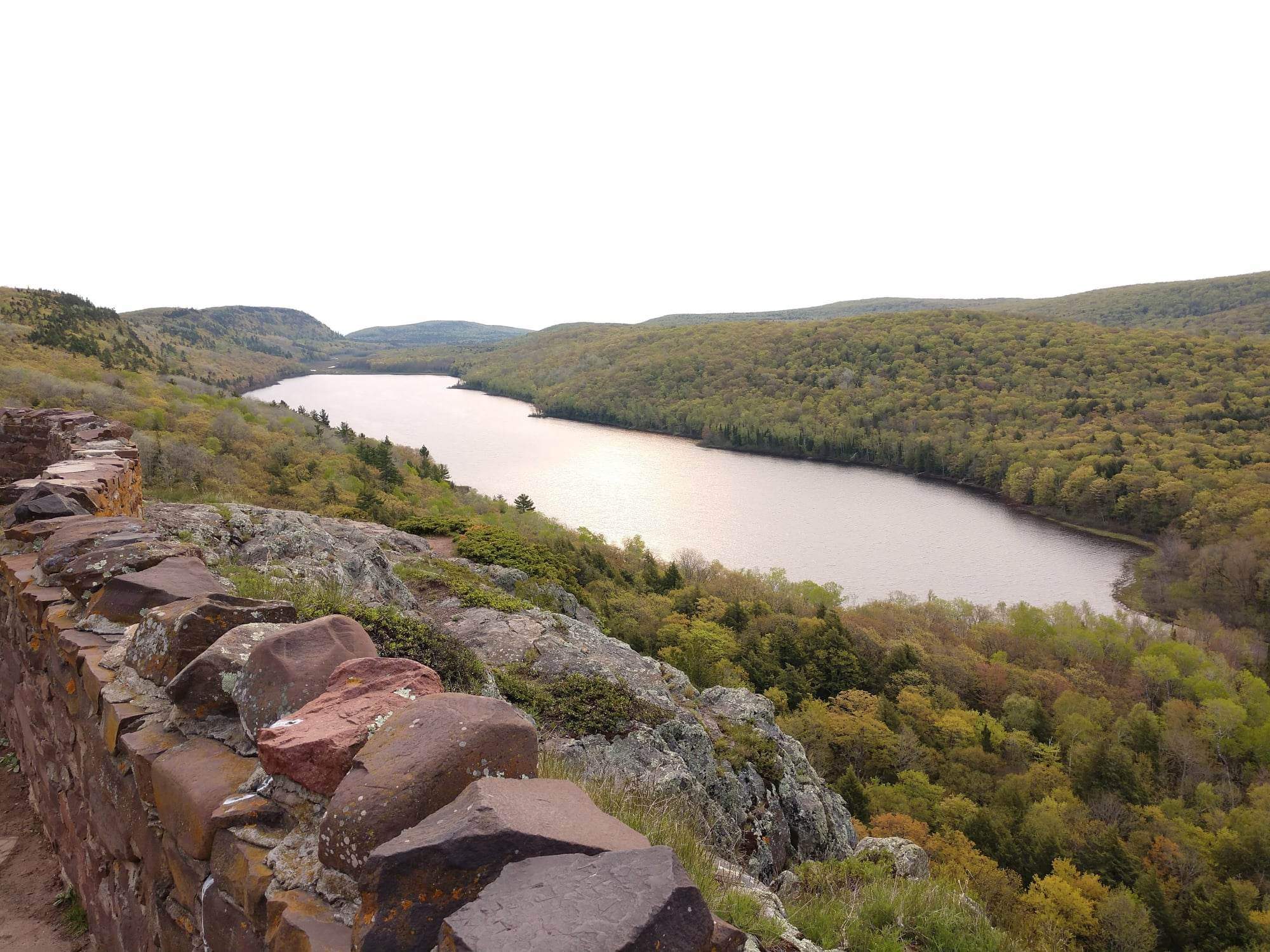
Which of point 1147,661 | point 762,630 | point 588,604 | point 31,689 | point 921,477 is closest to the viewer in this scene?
point 31,689

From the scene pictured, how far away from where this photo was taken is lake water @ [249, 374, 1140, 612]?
2116 inches

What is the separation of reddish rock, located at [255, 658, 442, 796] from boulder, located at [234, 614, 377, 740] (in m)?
0.07

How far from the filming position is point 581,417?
13312 cm

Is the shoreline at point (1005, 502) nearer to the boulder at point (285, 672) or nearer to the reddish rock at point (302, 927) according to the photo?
the boulder at point (285, 672)

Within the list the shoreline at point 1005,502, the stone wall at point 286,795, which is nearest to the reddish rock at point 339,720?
the stone wall at point 286,795

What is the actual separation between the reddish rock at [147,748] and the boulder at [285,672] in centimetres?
35

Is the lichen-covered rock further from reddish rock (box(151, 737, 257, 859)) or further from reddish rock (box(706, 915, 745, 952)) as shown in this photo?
reddish rock (box(706, 915, 745, 952))

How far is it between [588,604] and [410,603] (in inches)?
453

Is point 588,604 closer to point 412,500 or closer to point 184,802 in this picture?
point 412,500

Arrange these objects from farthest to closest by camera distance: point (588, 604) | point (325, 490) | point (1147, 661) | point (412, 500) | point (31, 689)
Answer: point (1147, 661)
point (412, 500)
point (325, 490)
point (588, 604)
point (31, 689)

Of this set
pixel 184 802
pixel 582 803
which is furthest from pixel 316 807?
pixel 582 803

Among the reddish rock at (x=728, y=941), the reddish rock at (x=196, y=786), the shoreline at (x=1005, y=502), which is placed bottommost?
the shoreline at (x=1005, y=502)

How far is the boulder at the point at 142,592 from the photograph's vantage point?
4.19 m

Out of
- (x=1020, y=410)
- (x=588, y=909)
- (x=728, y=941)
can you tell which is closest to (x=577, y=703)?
(x=728, y=941)
